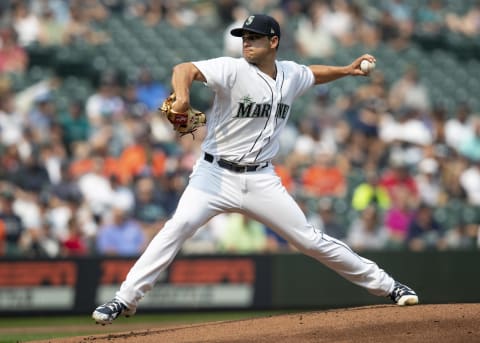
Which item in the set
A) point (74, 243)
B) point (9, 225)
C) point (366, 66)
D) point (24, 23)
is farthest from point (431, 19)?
point (366, 66)

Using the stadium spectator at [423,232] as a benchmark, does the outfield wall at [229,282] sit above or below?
below

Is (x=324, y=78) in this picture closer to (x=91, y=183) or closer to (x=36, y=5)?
(x=91, y=183)

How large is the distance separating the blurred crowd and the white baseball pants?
177 inches

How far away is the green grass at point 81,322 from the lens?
8.89m

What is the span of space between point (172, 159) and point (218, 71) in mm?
5868

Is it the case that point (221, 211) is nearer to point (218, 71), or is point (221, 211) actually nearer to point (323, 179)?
point (218, 71)

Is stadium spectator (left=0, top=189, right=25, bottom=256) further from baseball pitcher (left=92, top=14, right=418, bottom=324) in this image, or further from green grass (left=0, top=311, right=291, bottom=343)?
baseball pitcher (left=92, top=14, right=418, bottom=324)

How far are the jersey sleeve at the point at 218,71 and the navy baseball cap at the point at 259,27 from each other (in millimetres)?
222

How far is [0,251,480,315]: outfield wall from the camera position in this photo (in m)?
10.3

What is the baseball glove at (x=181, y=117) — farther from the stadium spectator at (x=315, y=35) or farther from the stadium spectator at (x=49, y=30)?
the stadium spectator at (x=315, y=35)

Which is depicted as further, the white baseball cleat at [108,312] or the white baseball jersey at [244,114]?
the white baseball jersey at [244,114]

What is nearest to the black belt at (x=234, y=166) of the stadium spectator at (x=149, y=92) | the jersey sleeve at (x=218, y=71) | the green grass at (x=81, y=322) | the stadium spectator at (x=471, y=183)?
the jersey sleeve at (x=218, y=71)

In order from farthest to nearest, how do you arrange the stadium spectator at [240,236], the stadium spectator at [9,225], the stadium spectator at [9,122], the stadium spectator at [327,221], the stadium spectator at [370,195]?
the stadium spectator at [370,195] < the stadium spectator at [9,122] < the stadium spectator at [327,221] < the stadium spectator at [240,236] < the stadium spectator at [9,225]

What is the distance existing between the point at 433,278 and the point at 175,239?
5.80m
